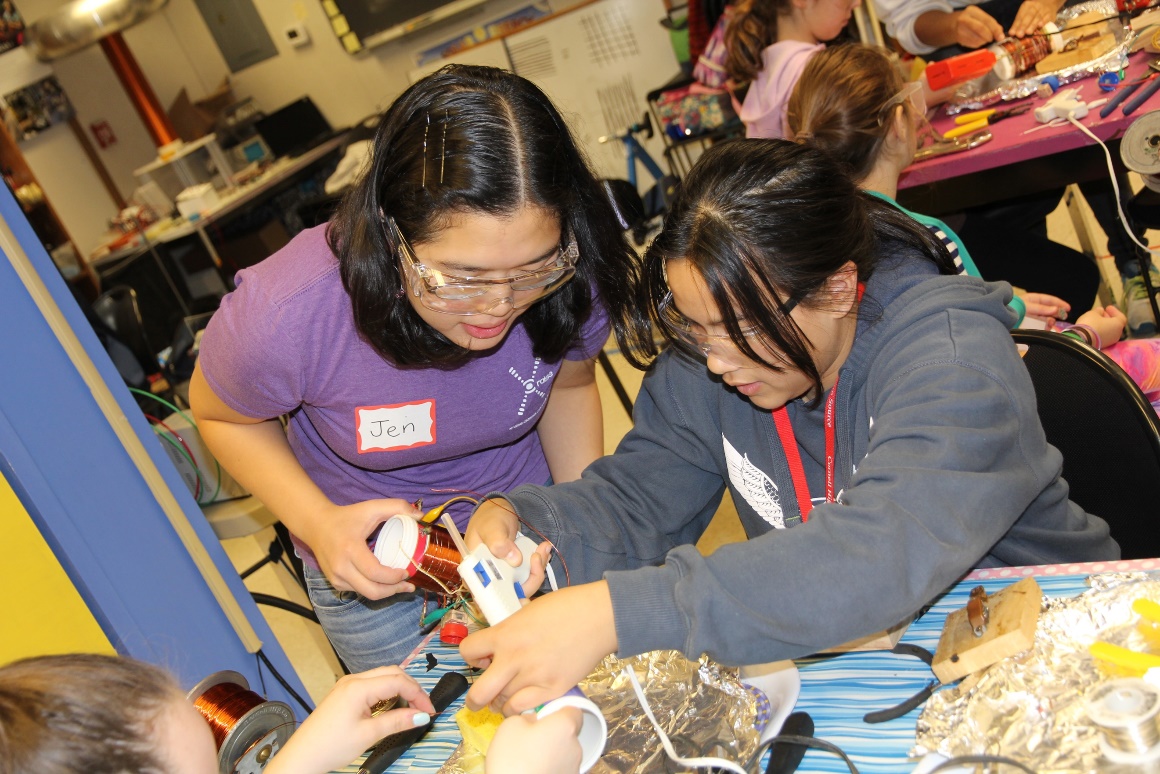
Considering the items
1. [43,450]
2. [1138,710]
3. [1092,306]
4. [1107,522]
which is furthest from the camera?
[1092,306]

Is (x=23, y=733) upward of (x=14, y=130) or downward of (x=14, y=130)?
downward

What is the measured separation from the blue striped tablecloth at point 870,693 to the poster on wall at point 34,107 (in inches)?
255

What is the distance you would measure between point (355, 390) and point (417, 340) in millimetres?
135

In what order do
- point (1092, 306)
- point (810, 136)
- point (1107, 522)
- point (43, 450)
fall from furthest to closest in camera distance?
point (1092, 306), point (810, 136), point (43, 450), point (1107, 522)

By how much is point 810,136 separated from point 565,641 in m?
1.34

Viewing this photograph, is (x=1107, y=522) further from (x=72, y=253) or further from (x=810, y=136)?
(x=72, y=253)

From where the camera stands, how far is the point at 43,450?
1699mm

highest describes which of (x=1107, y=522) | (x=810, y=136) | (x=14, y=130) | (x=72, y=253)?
(x=14, y=130)

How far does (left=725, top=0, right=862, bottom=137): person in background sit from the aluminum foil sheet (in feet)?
6.91

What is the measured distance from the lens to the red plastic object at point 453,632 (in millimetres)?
1215

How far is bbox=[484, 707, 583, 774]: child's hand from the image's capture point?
86cm

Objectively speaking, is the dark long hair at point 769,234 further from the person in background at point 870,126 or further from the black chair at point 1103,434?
the person in background at point 870,126

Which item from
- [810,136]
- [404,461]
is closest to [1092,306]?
[810,136]

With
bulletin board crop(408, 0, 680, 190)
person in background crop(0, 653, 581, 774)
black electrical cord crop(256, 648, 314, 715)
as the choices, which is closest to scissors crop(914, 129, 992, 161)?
person in background crop(0, 653, 581, 774)
